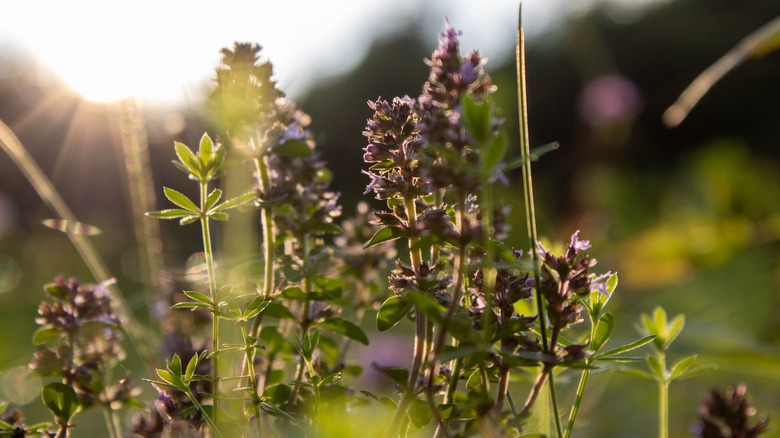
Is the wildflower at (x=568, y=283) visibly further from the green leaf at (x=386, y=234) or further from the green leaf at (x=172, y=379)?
the green leaf at (x=172, y=379)

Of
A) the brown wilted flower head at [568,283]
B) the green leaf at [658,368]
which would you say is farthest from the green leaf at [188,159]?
the green leaf at [658,368]

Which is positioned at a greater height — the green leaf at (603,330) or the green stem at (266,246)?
the green stem at (266,246)

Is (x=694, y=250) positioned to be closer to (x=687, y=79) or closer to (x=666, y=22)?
(x=687, y=79)

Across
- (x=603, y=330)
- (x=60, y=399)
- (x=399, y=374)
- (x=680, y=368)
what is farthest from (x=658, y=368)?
(x=60, y=399)

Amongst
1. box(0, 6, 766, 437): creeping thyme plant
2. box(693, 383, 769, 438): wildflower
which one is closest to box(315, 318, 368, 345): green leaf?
box(0, 6, 766, 437): creeping thyme plant

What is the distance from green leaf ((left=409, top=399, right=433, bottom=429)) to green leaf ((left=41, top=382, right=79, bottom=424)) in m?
0.38

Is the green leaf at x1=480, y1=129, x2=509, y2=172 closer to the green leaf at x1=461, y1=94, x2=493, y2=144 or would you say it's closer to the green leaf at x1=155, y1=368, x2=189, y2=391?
the green leaf at x1=461, y1=94, x2=493, y2=144

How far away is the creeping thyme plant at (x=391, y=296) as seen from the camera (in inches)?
23.0

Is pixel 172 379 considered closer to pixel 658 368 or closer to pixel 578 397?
pixel 578 397

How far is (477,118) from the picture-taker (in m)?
0.53

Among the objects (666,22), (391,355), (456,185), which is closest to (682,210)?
(391,355)

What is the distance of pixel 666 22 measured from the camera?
7.70m

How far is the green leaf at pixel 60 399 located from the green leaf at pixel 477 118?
1.75 ft

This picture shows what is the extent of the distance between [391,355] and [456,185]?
279 cm
